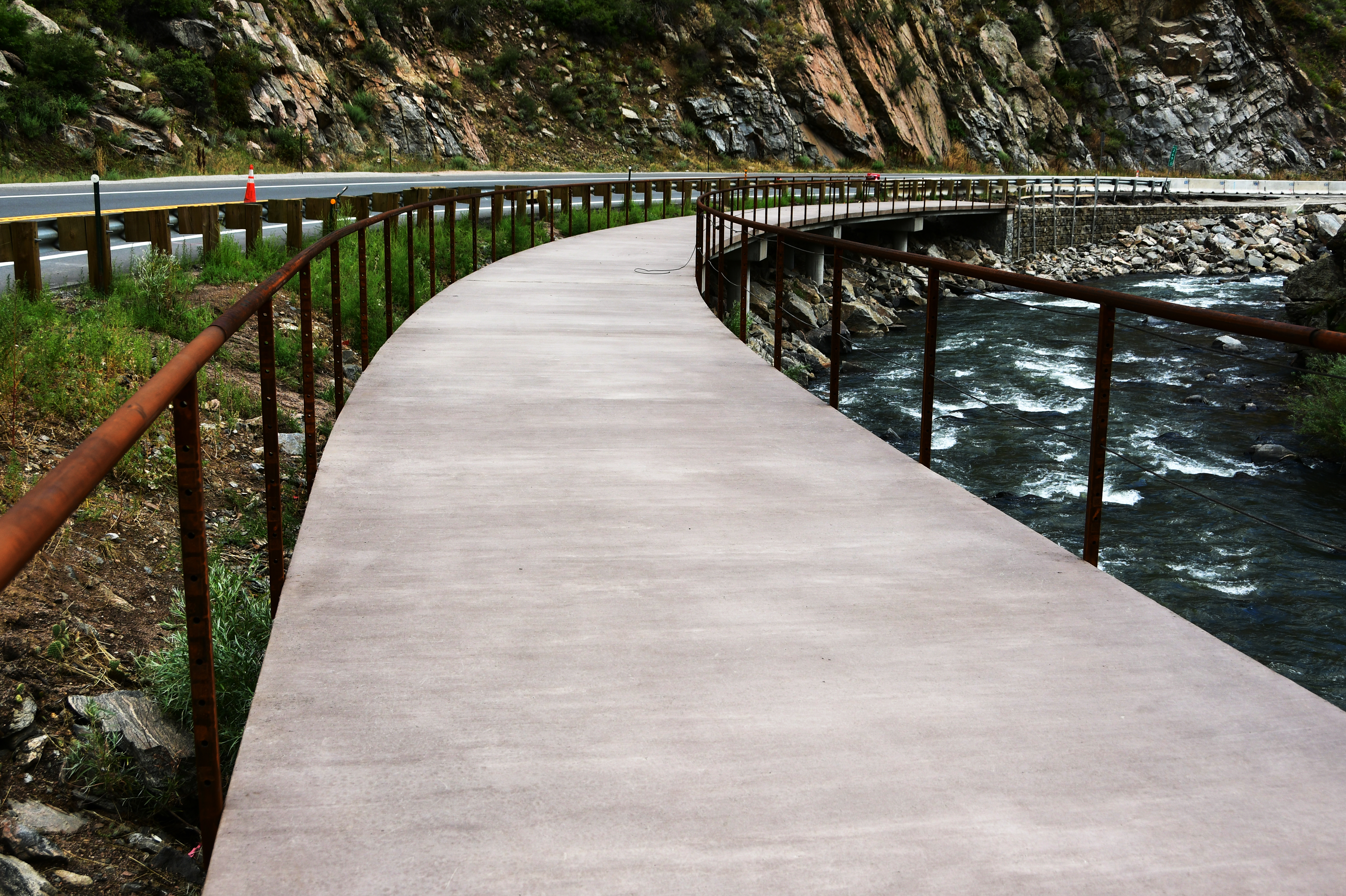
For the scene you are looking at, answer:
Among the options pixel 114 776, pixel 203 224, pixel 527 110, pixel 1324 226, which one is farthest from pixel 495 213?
pixel 1324 226

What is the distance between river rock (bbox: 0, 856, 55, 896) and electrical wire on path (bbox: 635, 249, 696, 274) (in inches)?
498

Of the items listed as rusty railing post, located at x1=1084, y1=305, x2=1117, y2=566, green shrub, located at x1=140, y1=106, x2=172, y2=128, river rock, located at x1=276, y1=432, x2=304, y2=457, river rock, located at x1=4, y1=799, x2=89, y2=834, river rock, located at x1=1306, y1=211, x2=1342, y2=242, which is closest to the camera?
river rock, located at x1=4, y1=799, x2=89, y2=834

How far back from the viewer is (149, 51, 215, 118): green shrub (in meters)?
34.5

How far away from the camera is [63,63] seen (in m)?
30.9

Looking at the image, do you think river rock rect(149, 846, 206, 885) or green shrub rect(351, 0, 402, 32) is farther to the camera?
green shrub rect(351, 0, 402, 32)

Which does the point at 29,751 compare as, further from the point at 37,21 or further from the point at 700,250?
the point at 37,21

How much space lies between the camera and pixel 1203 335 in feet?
87.9

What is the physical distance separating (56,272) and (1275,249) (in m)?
46.9

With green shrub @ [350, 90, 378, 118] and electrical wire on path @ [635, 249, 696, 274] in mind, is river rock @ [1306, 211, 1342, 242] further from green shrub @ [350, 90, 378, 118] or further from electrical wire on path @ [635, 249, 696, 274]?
electrical wire on path @ [635, 249, 696, 274]

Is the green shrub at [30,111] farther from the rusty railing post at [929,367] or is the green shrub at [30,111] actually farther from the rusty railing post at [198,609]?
the rusty railing post at [198,609]

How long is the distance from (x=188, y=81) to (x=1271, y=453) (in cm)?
3067

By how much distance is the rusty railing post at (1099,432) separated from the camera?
4.55 meters

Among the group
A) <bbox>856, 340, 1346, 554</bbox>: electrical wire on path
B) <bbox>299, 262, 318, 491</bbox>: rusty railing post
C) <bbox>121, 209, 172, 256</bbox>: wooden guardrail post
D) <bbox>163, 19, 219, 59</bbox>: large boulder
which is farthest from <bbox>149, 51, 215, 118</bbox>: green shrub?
<bbox>299, 262, 318, 491</bbox>: rusty railing post

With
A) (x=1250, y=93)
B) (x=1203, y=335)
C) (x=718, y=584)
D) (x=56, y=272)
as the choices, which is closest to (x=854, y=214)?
(x=1203, y=335)
